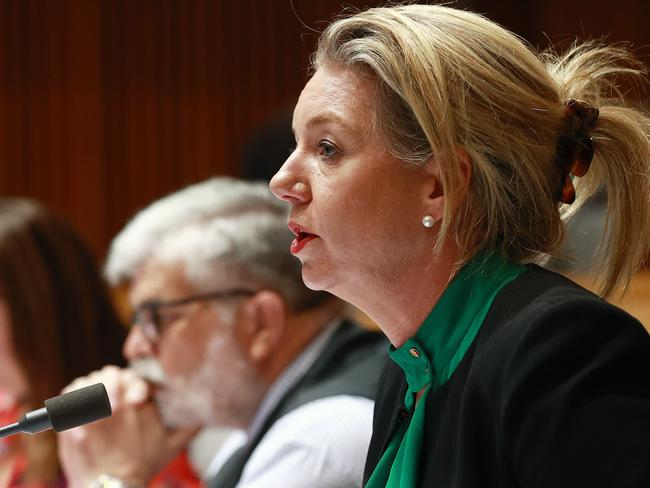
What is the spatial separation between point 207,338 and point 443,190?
1.11 m

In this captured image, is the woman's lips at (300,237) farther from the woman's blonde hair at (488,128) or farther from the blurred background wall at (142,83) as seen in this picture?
the blurred background wall at (142,83)

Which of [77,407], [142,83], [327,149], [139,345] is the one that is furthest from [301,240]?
[142,83]

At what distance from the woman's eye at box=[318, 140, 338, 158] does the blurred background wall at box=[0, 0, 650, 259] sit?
365cm

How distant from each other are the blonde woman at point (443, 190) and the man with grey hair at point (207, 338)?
0.84 m

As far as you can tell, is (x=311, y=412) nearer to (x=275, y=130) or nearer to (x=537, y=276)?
(x=537, y=276)

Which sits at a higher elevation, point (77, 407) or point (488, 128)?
point (488, 128)

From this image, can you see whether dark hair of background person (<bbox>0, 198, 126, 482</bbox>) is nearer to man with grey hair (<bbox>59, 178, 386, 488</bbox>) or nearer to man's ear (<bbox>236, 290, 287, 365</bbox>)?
man with grey hair (<bbox>59, 178, 386, 488</bbox>)

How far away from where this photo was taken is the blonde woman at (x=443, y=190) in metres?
1.21

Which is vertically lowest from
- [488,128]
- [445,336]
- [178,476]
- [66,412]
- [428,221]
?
[178,476]

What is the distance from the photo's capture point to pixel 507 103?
1.25 meters

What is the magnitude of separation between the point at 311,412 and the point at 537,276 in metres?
0.82

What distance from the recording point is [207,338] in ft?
7.38

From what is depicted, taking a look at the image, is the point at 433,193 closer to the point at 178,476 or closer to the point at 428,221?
the point at 428,221

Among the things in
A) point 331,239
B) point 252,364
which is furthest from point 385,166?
point 252,364
